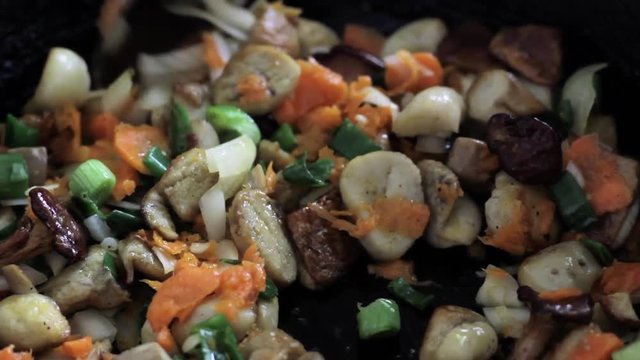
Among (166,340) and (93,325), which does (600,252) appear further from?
(93,325)

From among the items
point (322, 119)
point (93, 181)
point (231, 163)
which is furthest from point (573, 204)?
point (93, 181)

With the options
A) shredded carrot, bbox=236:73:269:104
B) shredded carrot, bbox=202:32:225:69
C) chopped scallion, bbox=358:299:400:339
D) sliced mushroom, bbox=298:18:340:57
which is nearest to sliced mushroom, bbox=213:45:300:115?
shredded carrot, bbox=236:73:269:104

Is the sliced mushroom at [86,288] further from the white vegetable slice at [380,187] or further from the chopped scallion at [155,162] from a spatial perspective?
the white vegetable slice at [380,187]

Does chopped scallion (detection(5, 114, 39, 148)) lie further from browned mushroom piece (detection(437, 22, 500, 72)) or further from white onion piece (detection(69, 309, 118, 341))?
browned mushroom piece (detection(437, 22, 500, 72))

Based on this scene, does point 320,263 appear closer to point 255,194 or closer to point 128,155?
point 255,194

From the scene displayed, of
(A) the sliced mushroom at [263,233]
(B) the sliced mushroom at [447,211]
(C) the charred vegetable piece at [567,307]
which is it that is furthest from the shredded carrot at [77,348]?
(C) the charred vegetable piece at [567,307]

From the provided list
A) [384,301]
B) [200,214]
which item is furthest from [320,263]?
[200,214]
